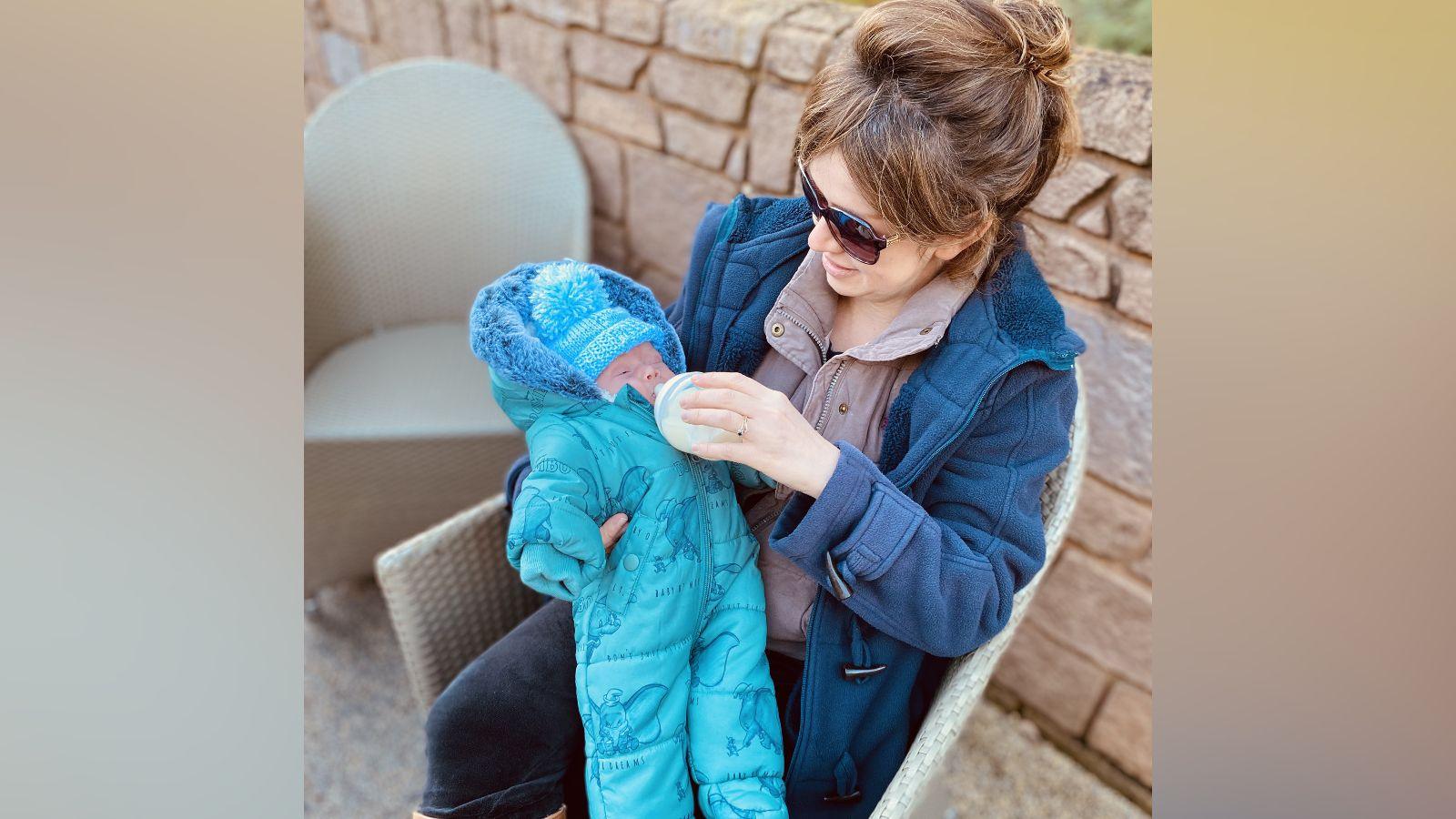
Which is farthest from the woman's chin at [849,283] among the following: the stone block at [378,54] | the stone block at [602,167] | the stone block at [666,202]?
the stone block at [378,54]

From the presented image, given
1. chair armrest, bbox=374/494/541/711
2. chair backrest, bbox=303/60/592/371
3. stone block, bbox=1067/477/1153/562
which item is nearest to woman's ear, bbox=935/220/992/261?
chair armrest, bbox=374/494/541/711

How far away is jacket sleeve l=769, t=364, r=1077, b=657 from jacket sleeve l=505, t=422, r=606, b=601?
28cm

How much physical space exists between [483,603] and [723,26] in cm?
164

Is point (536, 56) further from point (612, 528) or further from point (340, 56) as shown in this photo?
point (612, 528)

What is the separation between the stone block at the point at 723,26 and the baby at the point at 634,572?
4.23ft

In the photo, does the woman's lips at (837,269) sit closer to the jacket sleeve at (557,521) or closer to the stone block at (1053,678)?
the jacket sleeve at (557,521)

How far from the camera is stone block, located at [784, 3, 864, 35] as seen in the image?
2428 mm

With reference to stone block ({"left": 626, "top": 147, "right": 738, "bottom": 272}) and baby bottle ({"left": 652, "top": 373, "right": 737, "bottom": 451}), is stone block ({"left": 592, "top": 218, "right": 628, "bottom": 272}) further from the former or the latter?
baby bottle ({"left": 652, "top": 373, "right": 737, "bottom": 451})

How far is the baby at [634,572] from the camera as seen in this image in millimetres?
1419
